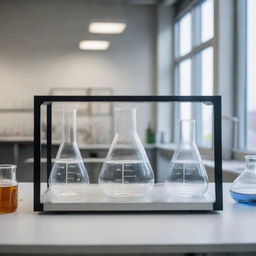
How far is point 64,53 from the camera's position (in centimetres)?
539

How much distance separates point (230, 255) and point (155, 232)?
21 cm

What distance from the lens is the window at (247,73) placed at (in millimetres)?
3059

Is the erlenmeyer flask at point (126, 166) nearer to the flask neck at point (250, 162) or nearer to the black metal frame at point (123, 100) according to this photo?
the black metal frame at point (123, 100)

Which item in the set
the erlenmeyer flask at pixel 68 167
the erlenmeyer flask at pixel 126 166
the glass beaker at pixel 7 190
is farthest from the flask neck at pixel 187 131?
the glass beaker at pixel 7 190

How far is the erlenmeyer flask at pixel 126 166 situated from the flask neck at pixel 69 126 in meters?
0.13

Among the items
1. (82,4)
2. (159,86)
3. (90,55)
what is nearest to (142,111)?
(159,86)

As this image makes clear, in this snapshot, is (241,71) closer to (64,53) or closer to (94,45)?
(94,45)

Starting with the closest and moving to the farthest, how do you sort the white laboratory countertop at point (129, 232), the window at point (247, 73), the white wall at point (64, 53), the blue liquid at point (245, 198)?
the white laboratory countertop at point (129, 232)
the blue liquid at point (245, 198)
the window at point (247, 73)
the white wall at point (64, 53)

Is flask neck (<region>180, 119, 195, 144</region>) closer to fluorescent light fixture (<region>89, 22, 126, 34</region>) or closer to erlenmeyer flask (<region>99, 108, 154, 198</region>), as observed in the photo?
erlenmeyer flask (<region>99, 108, 154, 198</region>)

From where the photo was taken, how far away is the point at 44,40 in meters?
5.36

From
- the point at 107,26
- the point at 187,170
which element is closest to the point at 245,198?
the point at 187,170

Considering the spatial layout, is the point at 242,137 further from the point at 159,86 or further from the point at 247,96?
the point at 159,86

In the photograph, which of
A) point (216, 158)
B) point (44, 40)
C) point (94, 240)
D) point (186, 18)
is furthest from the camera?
point (44, 40)

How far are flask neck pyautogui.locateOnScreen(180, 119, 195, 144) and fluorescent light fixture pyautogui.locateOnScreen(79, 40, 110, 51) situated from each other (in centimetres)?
426
